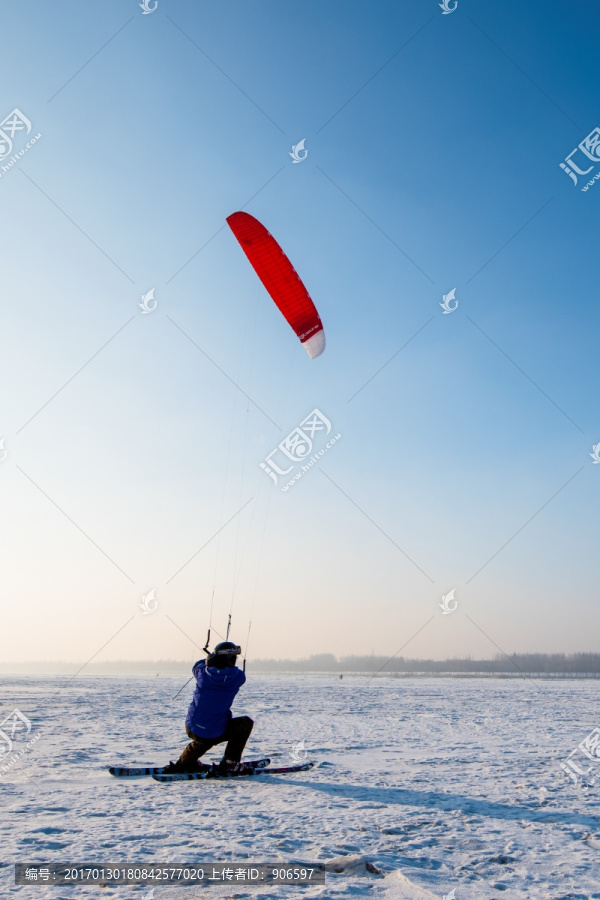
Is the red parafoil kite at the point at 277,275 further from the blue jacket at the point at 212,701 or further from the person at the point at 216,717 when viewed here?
the blue jacket at the point at 212,701

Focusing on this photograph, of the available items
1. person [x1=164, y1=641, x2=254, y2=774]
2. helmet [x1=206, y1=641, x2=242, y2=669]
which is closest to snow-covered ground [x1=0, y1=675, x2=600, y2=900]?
person [x1=164, y1=641, x2=254, y2=774]

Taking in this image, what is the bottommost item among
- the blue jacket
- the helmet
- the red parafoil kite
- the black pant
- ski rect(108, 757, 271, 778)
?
ski rect(108, 757, 271, 778)

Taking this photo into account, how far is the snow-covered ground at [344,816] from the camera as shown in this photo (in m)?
3.46

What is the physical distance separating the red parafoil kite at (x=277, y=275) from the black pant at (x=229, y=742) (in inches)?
351

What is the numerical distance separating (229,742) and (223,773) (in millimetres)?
331

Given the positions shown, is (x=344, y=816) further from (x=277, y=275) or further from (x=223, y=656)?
(x=277, y=275)

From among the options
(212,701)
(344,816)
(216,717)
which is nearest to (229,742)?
(216,717)

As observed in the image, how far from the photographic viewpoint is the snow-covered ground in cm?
346

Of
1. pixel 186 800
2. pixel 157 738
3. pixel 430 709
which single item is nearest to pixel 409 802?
pixel 186 800

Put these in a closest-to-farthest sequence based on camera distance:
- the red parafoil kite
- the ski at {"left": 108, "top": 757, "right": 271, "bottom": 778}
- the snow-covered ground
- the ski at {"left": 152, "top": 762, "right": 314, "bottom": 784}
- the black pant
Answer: the snow-covered ground
the ski at {"left": 152, "top": 762, "right": 314, "bottom": 784}
the ski at {"left": 108, "top": 757, "right": 271, "bottom": 778}
the black pant
the red parafoil kite

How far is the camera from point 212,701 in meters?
6.62

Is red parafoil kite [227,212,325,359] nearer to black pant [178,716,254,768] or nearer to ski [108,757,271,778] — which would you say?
black pant [178,716,254,768]

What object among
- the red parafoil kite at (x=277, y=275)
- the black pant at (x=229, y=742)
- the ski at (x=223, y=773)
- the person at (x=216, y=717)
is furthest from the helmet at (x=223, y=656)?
the red parafoil kite at (x=277, y=275)

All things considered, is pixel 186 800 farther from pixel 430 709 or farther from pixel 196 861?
pixel 430 709
